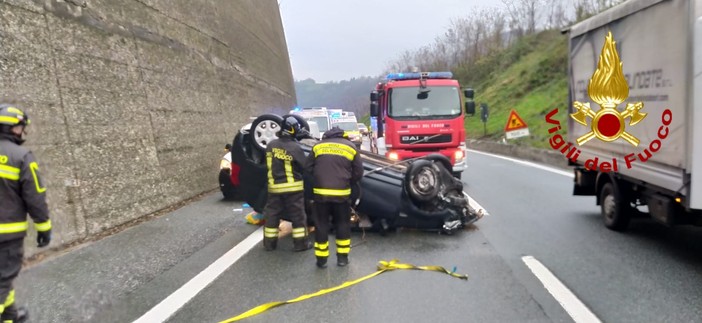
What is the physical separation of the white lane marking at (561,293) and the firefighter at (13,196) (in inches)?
171

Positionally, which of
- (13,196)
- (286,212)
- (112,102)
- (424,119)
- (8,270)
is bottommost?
(286,212)

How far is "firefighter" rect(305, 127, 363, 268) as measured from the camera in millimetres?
5758

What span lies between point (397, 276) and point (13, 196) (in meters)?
3.53

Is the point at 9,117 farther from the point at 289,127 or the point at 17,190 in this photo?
the point at 289,127

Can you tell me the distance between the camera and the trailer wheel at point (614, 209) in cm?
685

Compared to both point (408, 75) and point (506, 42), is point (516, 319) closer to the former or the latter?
point (408, 75)

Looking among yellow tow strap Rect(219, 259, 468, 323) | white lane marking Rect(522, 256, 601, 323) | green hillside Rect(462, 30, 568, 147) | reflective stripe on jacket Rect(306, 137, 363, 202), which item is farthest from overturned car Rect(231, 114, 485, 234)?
green hillside Rect(462, 30, 568, 147)

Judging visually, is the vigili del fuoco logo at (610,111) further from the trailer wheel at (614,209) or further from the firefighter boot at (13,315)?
the firefighter boot at (13,315)

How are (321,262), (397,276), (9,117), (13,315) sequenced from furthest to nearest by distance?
(321,262) → (397,276) → (13,315) → (9,117)

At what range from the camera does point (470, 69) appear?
5922 cm

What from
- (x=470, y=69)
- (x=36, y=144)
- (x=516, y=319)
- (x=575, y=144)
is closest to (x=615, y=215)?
(x=575, y=144)

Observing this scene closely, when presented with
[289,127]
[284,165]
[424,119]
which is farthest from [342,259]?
[424,119]

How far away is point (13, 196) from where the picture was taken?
386cm

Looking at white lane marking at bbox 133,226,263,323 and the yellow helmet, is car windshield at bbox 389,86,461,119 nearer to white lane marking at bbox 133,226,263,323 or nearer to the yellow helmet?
white lane marking at bbox 133,226,263,323
